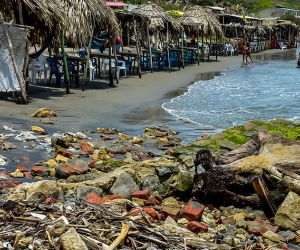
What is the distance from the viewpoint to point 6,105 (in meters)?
11.5

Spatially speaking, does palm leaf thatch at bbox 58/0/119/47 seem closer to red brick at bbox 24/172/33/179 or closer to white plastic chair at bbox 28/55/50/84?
white plastic chair at bbox 28/55/50/84

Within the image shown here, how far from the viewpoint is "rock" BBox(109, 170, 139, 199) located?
19.1ft

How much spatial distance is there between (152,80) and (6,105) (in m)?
9.01

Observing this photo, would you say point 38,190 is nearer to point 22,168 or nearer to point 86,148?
point 22,168

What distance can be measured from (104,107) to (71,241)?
9400 millimetres

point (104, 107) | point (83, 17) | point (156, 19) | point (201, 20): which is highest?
point (83, 17)

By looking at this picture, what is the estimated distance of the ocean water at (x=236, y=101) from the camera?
13.0 m

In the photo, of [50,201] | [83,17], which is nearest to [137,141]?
[50,201]

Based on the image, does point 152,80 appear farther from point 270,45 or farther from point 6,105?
point 270,45

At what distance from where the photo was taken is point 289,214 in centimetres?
530

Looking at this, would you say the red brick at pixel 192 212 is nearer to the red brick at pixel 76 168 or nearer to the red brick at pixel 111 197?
the red brick at pixel 111 197

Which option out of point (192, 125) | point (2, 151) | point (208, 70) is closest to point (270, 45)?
point (208, 70)

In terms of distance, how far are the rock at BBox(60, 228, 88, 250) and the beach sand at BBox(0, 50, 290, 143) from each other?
239 inches

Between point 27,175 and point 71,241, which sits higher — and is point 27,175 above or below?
below
